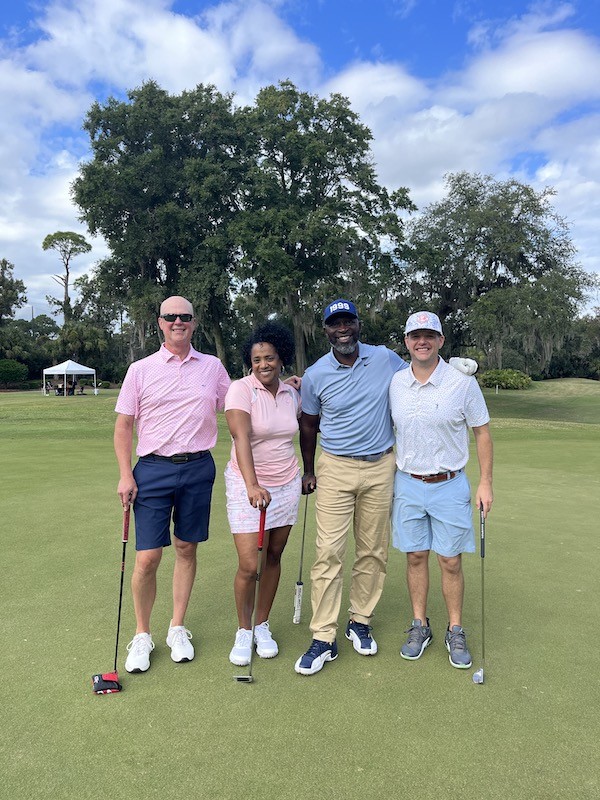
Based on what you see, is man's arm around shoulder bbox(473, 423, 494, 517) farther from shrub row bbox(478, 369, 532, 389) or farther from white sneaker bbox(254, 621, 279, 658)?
shrub row bbox(478, 369, 532, 389)

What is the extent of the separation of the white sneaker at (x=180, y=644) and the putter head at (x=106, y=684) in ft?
1.24

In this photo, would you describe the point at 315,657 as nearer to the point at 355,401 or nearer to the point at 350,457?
the point at 350,457

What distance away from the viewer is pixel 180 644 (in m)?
3.40

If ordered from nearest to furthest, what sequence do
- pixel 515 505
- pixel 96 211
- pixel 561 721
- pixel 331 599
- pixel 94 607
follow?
pixel 561 721 < pixel 331 599 < pixel 94 607 < pixel 515 505 < pixel 96 211

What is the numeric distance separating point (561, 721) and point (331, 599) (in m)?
1.33

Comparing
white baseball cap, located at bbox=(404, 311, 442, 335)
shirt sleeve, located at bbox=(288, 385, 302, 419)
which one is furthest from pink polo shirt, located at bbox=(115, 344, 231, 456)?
white baseball cap, located at bbox=(404, 311, 442, 335)

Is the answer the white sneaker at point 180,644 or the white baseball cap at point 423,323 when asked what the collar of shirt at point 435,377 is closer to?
the white baseball cap at point 423,323

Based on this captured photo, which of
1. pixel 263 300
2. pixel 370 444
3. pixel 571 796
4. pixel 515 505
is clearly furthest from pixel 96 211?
pixel 571 796

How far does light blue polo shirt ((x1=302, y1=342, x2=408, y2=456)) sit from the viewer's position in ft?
11.7

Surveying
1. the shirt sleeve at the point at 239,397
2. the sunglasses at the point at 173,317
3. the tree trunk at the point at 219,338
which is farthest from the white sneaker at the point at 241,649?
the tree trunk at the point at 219,338

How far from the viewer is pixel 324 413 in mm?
3676

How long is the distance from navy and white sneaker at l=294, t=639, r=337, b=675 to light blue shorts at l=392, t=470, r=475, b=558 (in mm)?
718

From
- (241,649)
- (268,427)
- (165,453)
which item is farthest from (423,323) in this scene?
(241,649)

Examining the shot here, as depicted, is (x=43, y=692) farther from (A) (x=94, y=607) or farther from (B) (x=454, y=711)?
(B) (x=454, y=711)
